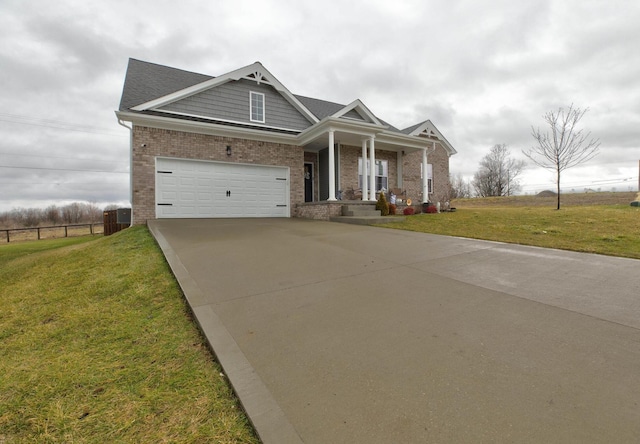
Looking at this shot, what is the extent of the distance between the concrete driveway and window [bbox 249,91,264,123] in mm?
9484

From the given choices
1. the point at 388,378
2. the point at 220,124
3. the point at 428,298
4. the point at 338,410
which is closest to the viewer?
the point at 338,410

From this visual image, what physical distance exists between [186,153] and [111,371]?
1035cm

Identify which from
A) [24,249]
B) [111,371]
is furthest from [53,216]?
[111,371]

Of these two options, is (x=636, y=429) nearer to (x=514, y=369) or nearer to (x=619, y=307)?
(x=514, y=369)

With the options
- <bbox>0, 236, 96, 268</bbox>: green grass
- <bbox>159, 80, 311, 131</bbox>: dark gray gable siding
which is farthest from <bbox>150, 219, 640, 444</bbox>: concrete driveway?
<bbox>159, 80, 311, 131</bbox>: dark gray gable siding

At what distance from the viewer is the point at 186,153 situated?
11164mm

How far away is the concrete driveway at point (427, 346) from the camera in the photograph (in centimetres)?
162

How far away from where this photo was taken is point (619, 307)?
3.06m

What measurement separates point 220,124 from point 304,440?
1221 cm

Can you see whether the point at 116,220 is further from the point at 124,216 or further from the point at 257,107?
the point at 257,107

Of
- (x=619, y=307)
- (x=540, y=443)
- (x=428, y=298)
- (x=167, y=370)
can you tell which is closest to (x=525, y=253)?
(x=619, y=307)

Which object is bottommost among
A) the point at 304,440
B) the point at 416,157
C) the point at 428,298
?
the point at 304,440

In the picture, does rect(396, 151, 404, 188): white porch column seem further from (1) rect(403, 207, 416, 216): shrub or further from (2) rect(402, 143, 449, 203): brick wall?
(1) rect(403, 207, 416, 216): shrub

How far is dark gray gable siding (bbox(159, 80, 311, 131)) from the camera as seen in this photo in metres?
11.7
